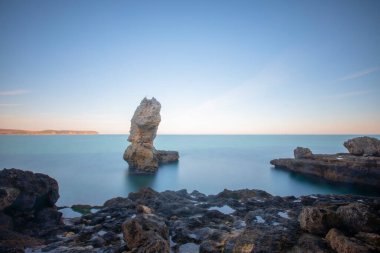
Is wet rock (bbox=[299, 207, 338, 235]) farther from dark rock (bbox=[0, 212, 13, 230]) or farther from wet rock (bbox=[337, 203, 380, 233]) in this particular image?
dark rock (bbox=[0, 212, 13, 230])

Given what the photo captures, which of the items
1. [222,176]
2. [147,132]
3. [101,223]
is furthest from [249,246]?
[147,132]

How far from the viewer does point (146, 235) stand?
9.77 metres

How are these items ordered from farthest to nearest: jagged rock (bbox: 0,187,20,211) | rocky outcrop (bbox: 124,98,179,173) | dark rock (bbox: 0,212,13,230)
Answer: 1. rocky outcrop (bbox: 124,98,179,173)
2. jagged rock (bbox: 0,187,20,211)
3. dark rock (bbox: 0,212,13,230)

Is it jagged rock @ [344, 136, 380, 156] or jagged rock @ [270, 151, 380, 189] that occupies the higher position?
jagged rock @ [344, 136, 380, 156]

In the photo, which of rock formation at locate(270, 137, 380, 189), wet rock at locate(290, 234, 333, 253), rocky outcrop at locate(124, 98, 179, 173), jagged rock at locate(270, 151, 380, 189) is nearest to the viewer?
wet rock at locate(290, 234, 333, 253)

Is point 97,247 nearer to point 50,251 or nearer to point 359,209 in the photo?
point 50,251

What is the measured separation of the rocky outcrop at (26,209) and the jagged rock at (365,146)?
37984mm

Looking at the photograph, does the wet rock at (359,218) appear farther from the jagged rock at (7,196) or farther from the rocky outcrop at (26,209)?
the jagged rock at (7,196)

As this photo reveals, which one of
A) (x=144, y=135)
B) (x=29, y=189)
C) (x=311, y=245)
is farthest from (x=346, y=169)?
(x=29, y=189)

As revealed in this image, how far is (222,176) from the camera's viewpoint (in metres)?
40.1

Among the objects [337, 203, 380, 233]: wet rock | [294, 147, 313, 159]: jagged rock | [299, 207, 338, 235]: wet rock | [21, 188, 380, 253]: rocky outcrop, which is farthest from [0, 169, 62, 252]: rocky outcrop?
[294, 147, 313, 159]: jagged rock

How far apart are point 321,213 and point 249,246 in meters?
3.00

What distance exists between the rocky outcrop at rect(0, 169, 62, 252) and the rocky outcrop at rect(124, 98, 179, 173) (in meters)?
23.7

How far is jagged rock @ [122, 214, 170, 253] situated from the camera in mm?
9281
